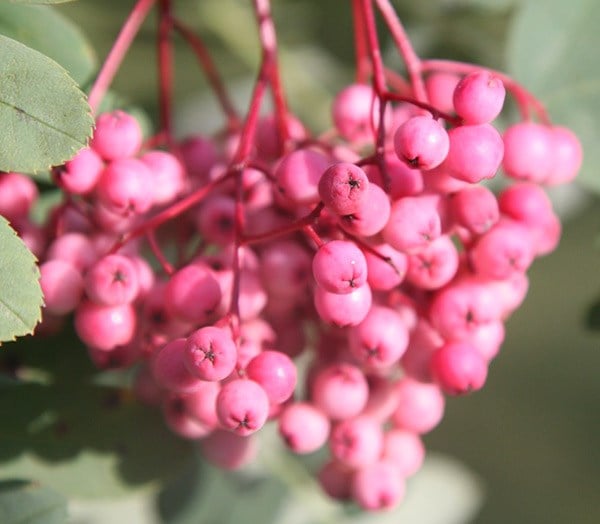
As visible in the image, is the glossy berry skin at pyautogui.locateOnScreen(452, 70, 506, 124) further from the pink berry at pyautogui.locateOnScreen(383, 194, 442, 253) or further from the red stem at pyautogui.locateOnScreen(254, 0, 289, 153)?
the red stem at pyautogui.locateOnScreen(254, 0, 289, 153)

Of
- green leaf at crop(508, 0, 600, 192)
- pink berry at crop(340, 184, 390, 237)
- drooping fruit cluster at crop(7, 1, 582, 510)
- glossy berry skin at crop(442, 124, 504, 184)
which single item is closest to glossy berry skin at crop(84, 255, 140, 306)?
drooping fruit cluster at crop(7, 1, 582, 510)

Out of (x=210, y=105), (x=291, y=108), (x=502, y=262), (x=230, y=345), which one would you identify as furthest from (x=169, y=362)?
(x=210, y=105)

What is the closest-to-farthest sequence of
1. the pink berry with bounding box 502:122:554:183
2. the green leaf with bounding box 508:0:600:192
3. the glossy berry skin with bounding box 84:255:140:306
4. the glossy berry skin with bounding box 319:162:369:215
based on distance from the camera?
the glossy berry skin with bounding box 319:162:369:215 < the glossy berry skin with bounding box 84:255:140:306 < the pink berry with bounding box 502:122:554:183 < the green leaf with bounding box 508:0:600:192

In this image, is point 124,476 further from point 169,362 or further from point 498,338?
point 498,338

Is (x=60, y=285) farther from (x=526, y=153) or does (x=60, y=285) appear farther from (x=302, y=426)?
(x=526, y=153)

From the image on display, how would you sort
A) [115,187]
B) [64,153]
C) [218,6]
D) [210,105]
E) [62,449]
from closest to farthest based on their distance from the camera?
1. [64,153]
2. [115,187]
3. [62,449]
4. [218,6]
5. [210,105]
